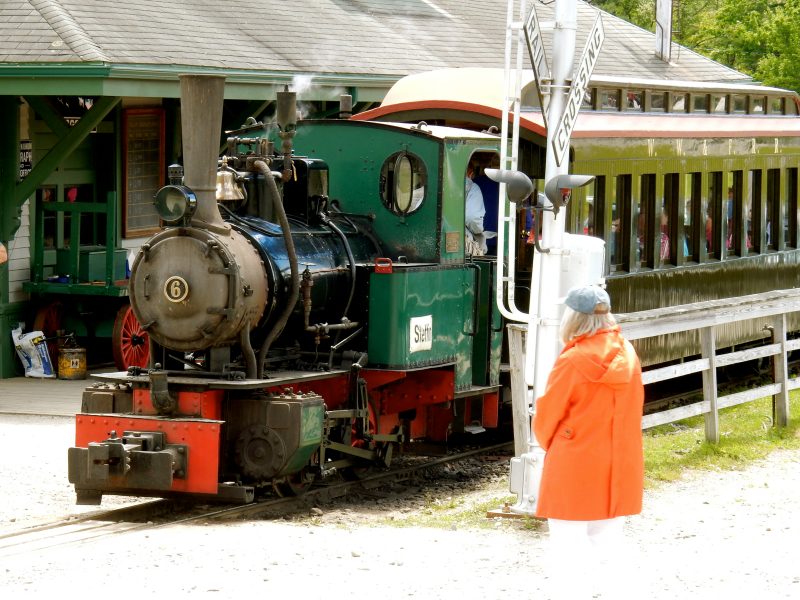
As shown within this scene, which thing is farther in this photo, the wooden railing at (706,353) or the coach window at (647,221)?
the coach window at (647,221)

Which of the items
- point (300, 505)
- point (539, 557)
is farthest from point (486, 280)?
point (539, 557)

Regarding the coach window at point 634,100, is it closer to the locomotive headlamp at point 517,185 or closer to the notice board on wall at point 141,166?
the locomotive headlamp at point 517,185

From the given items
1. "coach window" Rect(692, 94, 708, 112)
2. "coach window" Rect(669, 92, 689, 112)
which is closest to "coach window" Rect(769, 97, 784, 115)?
"coach window" Rect(692, 94, 708, 112)

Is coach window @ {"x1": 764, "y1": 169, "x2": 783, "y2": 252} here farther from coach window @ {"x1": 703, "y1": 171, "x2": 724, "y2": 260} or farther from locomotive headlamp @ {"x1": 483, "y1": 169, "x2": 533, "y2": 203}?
locomotive headlamp @ {"x1": 483, "y1": 169, "x2": 533, "y2": 203}

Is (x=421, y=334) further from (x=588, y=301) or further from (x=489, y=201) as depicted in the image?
(x=588, y=301)

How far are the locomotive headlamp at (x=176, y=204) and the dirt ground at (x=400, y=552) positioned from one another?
1.84m

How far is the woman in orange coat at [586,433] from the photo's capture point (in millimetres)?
6406

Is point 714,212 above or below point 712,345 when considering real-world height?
above

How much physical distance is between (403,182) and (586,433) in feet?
15.5

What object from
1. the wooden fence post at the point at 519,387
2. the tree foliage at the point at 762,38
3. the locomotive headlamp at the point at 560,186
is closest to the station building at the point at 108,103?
the wooden fence post at the point at 519,387

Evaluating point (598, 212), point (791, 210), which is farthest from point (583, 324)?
point (791, 210)

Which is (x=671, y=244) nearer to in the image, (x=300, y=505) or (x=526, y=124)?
(x=526, y=124)

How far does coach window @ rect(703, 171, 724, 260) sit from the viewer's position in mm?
14984

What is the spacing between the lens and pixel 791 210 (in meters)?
17.0
